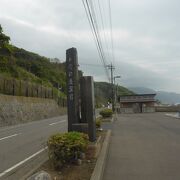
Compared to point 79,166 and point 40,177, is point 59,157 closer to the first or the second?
point 79,166

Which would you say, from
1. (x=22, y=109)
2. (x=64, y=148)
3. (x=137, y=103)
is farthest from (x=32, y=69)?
(x=64, y=148)

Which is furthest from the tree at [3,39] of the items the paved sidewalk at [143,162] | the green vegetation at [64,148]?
the green vegetation at [64,148]

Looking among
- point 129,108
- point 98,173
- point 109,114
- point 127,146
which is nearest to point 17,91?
point 109,114

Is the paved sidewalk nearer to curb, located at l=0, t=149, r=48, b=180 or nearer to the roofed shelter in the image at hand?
curb, located at l=0, t=149, r=48, b=180

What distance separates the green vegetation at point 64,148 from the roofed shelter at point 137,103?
252 ft

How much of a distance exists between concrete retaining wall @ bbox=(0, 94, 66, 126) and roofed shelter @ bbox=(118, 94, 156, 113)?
112ft

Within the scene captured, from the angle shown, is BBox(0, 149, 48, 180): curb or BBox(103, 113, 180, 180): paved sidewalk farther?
BBox(0, 149, 48, 180): curb

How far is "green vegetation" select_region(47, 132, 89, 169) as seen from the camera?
325 inches

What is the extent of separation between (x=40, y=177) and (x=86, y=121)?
23.4 feet

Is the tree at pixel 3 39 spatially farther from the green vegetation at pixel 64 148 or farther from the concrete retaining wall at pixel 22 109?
the green vegetation at pixel 64 148

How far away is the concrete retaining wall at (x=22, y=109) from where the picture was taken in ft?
116

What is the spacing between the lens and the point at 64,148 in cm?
823

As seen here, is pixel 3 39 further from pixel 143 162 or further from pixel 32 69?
pixel 32 69

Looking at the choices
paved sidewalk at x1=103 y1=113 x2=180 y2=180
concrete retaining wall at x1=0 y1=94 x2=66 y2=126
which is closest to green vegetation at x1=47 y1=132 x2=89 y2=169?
paved sidewalk at x1=103 y1=113 x2=180 y2=180
